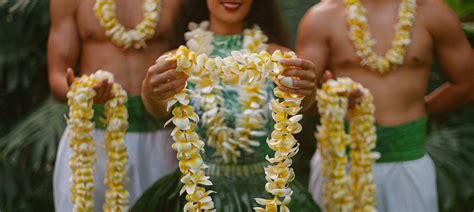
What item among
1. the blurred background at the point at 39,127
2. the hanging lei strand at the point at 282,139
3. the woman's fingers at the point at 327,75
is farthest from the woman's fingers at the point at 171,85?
the blurred background at the point at 39,127

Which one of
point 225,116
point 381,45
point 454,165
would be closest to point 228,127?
point 225,116

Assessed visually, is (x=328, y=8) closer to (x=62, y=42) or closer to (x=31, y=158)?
(x=62, y=42)

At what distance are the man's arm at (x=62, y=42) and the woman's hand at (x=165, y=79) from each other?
2.67ft

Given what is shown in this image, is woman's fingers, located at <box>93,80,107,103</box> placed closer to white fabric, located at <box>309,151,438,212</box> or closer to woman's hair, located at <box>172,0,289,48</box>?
woman's hair, located at <box>172,0,289,48</box>

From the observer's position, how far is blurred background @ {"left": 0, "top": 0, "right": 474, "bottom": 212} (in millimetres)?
2818

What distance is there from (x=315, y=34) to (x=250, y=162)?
1.39 feet

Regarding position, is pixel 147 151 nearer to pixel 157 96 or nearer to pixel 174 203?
pixel 174 203

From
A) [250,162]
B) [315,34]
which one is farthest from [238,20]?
[250,162]

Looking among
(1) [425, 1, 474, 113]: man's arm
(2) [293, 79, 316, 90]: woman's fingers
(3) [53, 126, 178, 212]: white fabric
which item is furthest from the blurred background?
(2) [293, 79, 316, 90]: woman's fingers

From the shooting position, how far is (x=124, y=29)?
2467mm

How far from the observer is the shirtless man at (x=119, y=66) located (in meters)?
2.47

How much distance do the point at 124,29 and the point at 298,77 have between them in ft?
2.87

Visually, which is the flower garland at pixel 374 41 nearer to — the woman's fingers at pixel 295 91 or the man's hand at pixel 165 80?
the woman's fingers at pixel 295 91

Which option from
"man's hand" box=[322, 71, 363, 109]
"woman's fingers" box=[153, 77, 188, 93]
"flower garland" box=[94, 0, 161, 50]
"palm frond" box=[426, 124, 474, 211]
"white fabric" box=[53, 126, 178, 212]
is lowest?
"palm frond" box=[426, 124, 474, 211]
